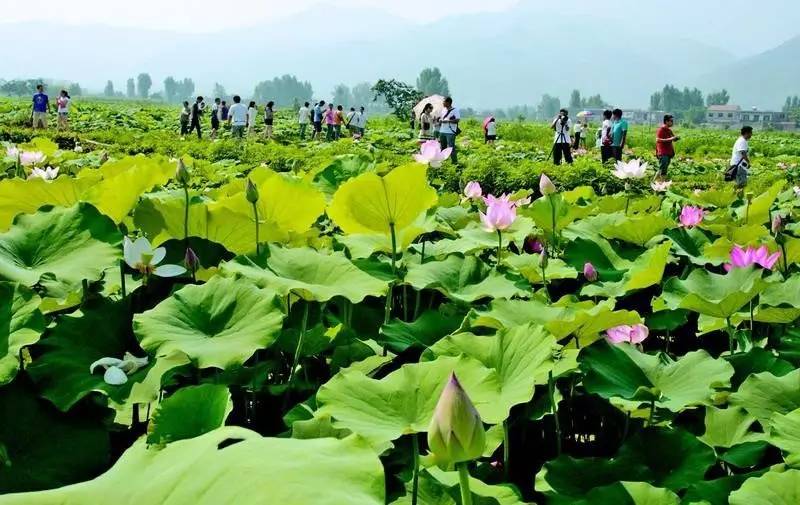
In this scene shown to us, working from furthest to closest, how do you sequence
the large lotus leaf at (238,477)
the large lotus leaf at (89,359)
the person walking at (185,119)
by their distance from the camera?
the person walking at (185,119)
the large lotus leaf at (89,359)
the large lotus leaf at (238,477)

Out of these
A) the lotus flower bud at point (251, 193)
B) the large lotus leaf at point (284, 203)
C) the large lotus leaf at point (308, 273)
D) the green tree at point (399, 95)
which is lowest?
the large lotus leaf at point (308, 273)

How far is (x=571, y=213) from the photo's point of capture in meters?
2.34

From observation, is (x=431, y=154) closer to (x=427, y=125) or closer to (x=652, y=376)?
(x=652, y=376)

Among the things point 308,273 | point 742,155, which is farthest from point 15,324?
point 742,155

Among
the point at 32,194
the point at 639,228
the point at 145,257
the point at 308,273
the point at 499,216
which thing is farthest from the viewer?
the point at 639,228

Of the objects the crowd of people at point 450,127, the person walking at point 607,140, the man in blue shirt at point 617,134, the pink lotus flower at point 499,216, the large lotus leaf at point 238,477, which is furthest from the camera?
the person walking at point 607,140

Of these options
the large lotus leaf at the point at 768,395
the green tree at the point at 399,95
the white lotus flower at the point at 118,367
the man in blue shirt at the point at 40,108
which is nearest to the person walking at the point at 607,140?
the man in blue shirt at the point at 40,108

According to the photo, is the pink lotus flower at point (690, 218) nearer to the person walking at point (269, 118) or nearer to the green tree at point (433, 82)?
the person walking at point (269, 118)

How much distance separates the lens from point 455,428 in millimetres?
724

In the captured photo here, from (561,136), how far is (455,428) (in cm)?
1071

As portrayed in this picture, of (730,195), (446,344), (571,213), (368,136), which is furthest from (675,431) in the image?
(368,136)

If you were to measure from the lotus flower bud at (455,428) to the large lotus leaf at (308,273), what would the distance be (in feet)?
2.07

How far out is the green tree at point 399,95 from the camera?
27.2 meters

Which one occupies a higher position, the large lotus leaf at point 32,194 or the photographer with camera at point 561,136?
the large lotus leaf at point 32,194
